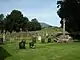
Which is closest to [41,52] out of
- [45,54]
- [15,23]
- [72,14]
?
[45,54]

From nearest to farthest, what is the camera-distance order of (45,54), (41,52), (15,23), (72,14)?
(45,54) → (41,52) → (72,14) → (15,23)

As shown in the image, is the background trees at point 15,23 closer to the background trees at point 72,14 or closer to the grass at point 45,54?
the background trees at point 72,14

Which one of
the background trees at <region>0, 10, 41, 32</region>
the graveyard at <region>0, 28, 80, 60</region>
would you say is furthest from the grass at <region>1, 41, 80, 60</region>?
the background trees at <region>0, 10, 41, 32</region>

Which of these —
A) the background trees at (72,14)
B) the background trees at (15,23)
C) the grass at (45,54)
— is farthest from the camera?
the background trees at (15,23)

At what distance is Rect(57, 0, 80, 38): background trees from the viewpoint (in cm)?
4578

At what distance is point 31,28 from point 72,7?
2388 inches

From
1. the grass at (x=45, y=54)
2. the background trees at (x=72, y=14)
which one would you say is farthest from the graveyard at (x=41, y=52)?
the background trees at (x=72, y=14)

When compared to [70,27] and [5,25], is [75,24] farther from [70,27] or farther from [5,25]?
[5,25]

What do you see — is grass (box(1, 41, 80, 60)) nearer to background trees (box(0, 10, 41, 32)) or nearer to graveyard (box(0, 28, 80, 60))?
graveyard (box(0, 28, 80, 60))

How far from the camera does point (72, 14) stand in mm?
47375

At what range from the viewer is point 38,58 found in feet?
55.3

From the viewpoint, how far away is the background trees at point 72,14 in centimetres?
4578

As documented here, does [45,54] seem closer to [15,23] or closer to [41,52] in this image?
[41,52]

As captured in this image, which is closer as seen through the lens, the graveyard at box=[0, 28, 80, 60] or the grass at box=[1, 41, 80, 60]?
the grass at box=[1, 41, 80, 60]
